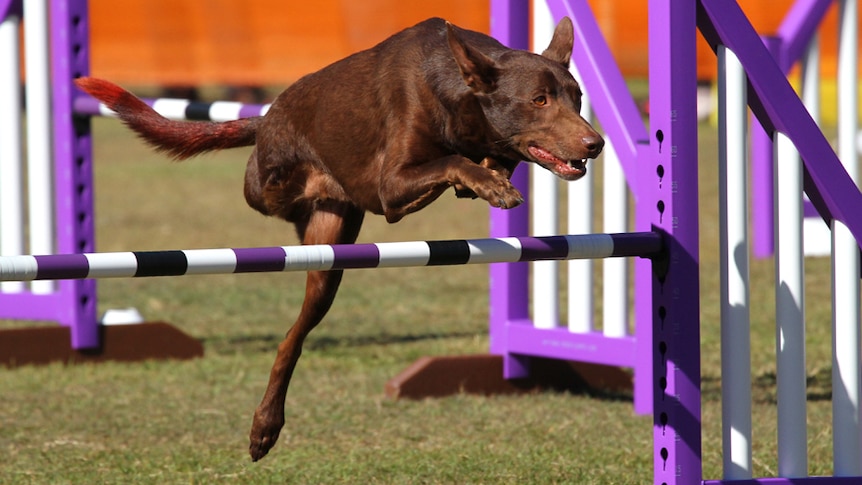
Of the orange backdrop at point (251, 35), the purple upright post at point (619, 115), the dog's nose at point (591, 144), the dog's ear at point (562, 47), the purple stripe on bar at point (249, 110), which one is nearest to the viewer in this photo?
the dog's nose at point (591, 144)

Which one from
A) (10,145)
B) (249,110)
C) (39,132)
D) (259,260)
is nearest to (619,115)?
(249,110)

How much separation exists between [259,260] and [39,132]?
3555 millimetres

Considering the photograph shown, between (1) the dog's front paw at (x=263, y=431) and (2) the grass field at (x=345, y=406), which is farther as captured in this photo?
(2) the grass field at (x=345, y=406)

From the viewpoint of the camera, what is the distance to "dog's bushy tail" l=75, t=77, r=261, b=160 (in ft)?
12.6

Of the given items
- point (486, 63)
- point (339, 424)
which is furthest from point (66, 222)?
point (486, 63)

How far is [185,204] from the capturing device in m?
12.4

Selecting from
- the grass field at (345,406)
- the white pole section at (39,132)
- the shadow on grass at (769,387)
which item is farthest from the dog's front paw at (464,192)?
the white pole section at (39,132)

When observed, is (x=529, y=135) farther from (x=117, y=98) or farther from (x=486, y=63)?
(x=117, y=98)

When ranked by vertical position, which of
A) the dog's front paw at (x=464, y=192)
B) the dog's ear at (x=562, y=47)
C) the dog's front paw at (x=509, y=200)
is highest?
the dog's ear at (x=562, y=47)

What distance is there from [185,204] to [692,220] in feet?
30.8

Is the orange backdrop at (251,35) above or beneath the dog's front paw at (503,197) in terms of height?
above

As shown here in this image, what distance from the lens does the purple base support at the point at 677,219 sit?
3.36 metres

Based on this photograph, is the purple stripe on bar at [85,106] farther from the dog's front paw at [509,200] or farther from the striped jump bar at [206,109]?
the dog's front paw at [509,200]

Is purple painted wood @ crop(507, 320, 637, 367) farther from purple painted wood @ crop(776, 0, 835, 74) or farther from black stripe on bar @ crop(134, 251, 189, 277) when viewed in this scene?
purple painted wood @ crop(776, 0, 835, 74)
